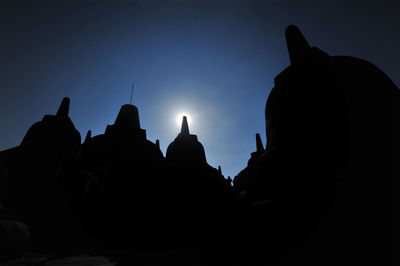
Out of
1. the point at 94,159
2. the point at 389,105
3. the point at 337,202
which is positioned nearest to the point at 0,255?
the point at 337,202

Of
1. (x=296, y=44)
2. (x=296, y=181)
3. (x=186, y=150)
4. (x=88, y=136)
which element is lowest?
(x=296, y=181)

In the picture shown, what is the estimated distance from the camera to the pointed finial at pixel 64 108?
36.2 ft

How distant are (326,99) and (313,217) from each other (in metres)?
2.57

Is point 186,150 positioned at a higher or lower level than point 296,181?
higher

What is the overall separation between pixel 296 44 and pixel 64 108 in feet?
40.3

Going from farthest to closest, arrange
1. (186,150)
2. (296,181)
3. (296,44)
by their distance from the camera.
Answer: (186,150), (296,44), (296,181)

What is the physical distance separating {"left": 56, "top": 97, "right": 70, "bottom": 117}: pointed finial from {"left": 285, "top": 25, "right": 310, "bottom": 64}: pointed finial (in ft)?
39.3

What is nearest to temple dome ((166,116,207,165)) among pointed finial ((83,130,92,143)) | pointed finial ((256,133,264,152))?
pointed finial ((256,133,264,152))

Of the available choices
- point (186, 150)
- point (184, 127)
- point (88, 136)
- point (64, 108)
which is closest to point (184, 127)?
point (184, 127)

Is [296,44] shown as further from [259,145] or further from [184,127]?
[184,127]

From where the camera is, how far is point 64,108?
11234mm

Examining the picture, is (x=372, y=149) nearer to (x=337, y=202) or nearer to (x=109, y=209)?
(x=337, y=202)

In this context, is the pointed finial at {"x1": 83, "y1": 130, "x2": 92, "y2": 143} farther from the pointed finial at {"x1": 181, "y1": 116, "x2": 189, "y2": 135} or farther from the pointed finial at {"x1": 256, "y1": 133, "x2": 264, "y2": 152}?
the pointed finial at {"x1": 256, "y1": 133, "x2": 264, "y2": 152}

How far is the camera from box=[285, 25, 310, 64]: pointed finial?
18.1ft
